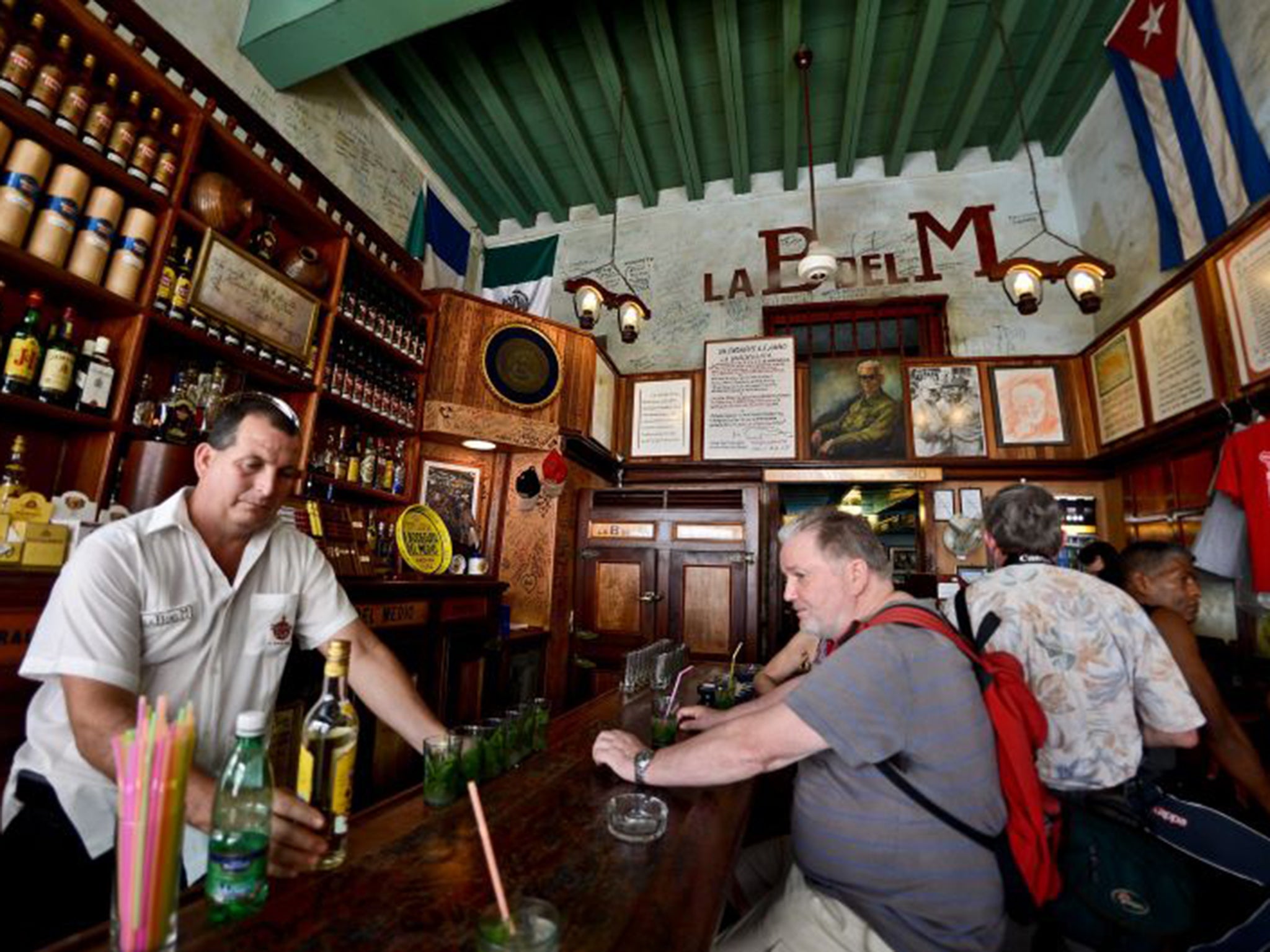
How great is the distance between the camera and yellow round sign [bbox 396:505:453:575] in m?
3.62

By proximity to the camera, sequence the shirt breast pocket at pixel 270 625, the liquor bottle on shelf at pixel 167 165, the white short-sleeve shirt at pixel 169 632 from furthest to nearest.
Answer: the liquor bottle on shelf at pixel 167 165
the shirt breast pocket at pixel 270 625
the white short-sleeve shirt at pixel 169 632

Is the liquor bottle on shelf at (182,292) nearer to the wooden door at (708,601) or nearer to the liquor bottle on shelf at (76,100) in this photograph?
the liquor bottle on shelf at (76,100)

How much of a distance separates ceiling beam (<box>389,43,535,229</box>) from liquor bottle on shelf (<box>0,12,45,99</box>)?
3261 millimetres

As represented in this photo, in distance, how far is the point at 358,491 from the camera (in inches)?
151

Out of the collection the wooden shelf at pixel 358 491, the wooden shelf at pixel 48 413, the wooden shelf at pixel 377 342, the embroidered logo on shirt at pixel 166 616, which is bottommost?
the embroidered logo on shirt at pixel 166 616

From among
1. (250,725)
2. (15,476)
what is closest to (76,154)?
(15,476)

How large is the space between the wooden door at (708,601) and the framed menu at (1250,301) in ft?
11.6

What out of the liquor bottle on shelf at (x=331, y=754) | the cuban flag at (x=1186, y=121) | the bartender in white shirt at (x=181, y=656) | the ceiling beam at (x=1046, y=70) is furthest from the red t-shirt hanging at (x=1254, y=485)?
the liquor bottle on shelf at (x=331, y=754)

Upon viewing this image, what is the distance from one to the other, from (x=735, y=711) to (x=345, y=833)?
127 cm

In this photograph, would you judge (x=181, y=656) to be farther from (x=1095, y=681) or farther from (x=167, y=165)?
(x=1095, y=681)

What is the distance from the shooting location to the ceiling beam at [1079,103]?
516 centimetres

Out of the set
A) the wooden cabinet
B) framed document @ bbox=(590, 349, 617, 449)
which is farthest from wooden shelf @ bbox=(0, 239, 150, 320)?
the wooden cabinet

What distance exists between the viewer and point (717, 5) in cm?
454

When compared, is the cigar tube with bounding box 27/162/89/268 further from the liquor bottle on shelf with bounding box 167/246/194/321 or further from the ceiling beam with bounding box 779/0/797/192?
the ceiling beam with bounding box 779/0/797/192
